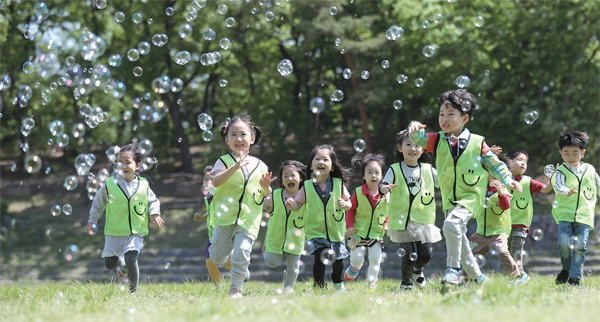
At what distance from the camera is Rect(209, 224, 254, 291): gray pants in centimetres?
604

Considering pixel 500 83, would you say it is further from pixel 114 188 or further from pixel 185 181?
pixel 114 188

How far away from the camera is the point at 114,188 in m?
7.42

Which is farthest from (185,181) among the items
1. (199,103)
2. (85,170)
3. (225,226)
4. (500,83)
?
(225,226)

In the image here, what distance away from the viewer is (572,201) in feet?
24.4

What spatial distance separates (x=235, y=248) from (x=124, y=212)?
6.00 ft

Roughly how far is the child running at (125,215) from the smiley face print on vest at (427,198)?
8.95ft

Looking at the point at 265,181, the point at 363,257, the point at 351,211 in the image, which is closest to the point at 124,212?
the point at 265,181

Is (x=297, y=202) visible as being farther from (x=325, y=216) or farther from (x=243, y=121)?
(x=243, y=121)

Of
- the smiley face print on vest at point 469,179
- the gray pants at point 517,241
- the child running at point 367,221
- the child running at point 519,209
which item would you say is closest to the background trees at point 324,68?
the child running at point 519,209

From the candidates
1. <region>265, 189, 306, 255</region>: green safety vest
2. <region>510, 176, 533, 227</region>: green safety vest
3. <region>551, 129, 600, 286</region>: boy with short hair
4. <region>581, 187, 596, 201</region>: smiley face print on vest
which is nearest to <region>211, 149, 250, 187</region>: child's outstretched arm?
<region>265, 189, 306, 255</region>: green safety vest

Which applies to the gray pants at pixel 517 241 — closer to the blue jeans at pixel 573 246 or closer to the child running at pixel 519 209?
the child running at pixel 519 209

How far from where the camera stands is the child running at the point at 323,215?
282 inches

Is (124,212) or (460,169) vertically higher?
(460,169)

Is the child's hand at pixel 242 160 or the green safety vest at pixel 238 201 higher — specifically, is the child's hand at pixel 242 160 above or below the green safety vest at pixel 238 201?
above
